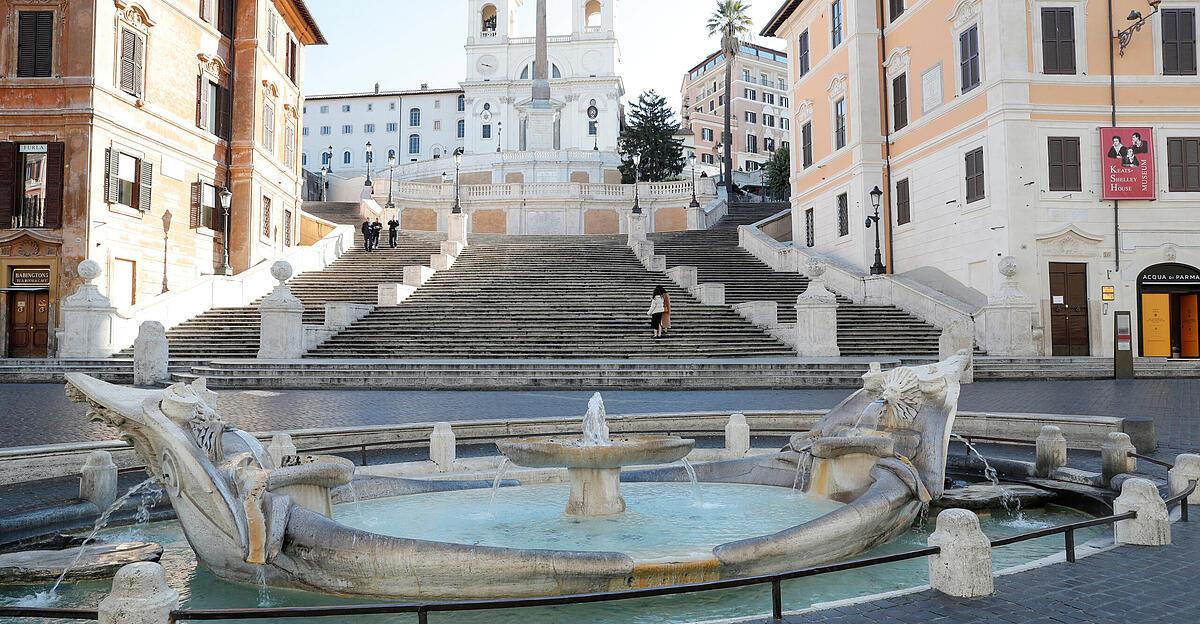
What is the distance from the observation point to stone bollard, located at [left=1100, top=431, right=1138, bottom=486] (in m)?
7.66

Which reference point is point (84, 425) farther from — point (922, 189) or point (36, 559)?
point (922, 189)

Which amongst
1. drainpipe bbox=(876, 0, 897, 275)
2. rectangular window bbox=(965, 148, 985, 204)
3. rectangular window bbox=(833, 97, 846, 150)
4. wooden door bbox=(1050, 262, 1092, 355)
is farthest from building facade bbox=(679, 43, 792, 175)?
wooden door bbox=(1050, 262, 1092, 355)

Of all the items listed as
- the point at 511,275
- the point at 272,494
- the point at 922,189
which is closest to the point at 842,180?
the point at 922,189

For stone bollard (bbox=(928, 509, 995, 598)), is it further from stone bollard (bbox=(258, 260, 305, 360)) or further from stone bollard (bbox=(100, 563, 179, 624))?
stone bollard (bbox=(258, 260, 305, 360))

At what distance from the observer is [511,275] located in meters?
31.1

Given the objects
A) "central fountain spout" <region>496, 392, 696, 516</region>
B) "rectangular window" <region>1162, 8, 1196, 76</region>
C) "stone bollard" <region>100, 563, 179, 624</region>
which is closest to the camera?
"stone bollard" <region>100, 563, 179, 624</region>

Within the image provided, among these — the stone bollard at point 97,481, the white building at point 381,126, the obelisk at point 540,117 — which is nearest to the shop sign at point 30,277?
the stone bollard at point 97,481

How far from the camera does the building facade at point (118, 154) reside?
25922 millimetres

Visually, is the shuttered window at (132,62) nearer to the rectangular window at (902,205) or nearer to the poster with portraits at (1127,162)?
the rectangular window at (902,205)

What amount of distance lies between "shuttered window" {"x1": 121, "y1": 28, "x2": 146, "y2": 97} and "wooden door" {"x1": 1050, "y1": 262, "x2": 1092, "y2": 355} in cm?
3017

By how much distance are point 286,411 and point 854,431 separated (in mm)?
9536

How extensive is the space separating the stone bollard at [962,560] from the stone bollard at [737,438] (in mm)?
4809

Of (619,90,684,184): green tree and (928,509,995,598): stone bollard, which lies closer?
(928,509,995,598): stone bollard

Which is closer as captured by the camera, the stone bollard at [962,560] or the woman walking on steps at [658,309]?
the stone bollard at [962,560]
